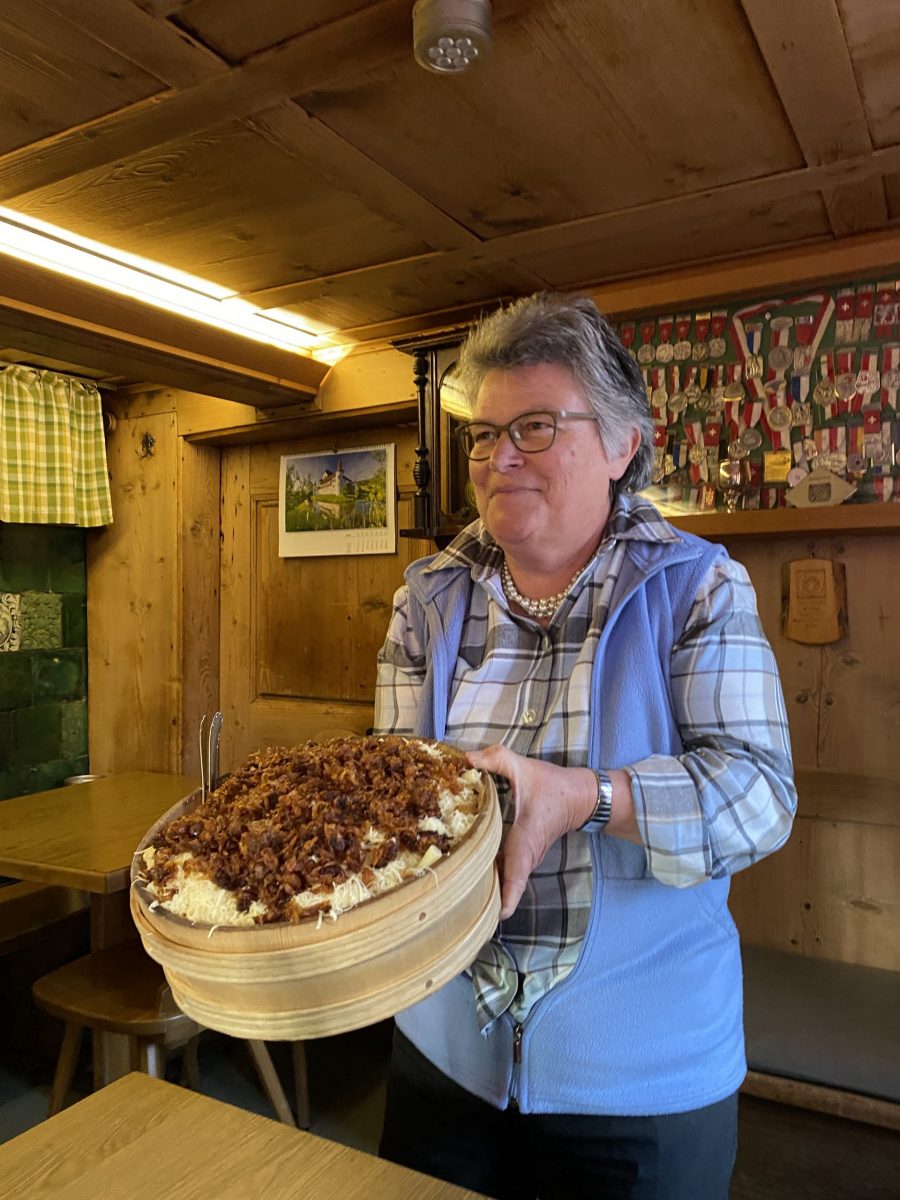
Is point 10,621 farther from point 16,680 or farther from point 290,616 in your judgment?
point 290,616

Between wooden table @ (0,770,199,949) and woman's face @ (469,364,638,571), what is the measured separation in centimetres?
141

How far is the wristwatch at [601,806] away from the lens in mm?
938

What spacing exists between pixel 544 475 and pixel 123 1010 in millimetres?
1666

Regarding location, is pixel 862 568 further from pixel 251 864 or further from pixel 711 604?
pixel 251 864

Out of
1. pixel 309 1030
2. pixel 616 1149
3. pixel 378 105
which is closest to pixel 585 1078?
Answer: pixel 616 1149

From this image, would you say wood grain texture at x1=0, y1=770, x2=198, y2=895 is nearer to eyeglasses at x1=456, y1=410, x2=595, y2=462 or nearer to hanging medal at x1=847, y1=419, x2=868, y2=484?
eyeglasses at x1=456, y1=410, x2=595, y2=462

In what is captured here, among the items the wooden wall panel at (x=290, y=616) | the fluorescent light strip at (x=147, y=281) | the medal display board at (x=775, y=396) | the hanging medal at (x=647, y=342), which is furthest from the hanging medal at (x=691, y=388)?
the fluorescent light strip at (x=147, y=281)

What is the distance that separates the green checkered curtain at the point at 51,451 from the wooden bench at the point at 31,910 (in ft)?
4.43

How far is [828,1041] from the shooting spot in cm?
195

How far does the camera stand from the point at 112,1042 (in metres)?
2.23

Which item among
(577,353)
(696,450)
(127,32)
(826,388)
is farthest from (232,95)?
(826,388)

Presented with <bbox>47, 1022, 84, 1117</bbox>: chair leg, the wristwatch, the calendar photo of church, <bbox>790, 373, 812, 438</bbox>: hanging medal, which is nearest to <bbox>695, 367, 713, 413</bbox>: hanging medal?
<bbox>790, 373, 812, 438</bbox>: hanging medal

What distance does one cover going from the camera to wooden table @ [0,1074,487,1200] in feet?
3.08

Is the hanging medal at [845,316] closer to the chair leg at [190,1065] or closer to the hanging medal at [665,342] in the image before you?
the hanging medal at [665,342]
